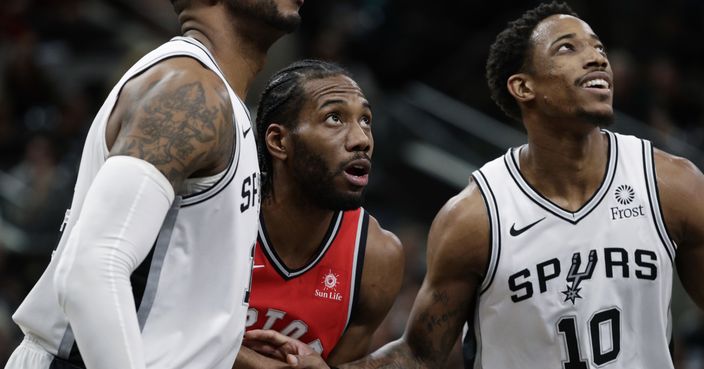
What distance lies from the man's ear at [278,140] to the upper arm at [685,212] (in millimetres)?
1510

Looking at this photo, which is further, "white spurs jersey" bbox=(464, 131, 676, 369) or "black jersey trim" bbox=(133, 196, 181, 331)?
"white spurs jersey" bbox=(464, 131, 676, 369)

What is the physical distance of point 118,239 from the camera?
2.98 m

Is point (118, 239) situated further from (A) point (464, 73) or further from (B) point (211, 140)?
(A) point (464, 73)

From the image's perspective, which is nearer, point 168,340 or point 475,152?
point 168,340

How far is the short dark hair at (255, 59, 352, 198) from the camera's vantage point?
4719mm

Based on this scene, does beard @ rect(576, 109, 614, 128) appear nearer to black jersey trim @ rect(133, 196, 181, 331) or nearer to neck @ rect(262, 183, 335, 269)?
neck @ rect(262, 183, 335, 269)

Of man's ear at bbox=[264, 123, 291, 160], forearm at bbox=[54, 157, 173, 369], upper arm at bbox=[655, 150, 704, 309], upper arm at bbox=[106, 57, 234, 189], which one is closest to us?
forearm at bbox=[54, 157, 173, 369]

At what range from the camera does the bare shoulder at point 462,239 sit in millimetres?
4688

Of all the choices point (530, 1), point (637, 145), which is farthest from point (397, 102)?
point (637, 145)

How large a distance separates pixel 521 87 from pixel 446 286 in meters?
0.94

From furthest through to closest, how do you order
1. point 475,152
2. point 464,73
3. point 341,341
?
point 464,73
point 475,152
point 341,341

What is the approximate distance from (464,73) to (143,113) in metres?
8.30

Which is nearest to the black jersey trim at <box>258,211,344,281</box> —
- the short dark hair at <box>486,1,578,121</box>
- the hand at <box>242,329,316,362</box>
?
the hand at <box>242,329,316,362</box>

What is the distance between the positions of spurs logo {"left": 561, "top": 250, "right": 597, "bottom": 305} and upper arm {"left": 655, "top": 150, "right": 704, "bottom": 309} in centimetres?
33
